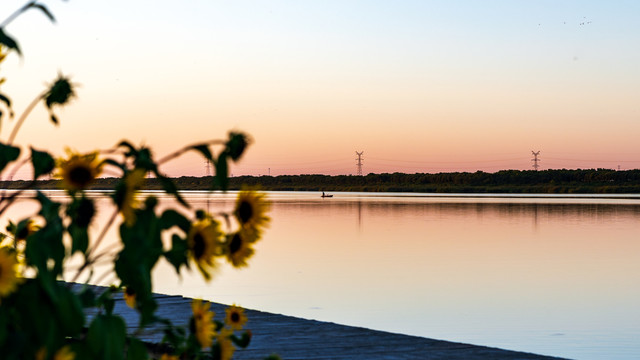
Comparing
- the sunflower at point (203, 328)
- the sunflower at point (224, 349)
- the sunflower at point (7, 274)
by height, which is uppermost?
the sunflower at point (7, 274)

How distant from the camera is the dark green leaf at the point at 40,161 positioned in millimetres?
1500

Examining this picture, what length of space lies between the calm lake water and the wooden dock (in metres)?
0.69

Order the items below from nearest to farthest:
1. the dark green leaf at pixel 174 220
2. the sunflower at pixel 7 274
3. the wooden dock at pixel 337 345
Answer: the sunflower at pixel 7 274
the dark green leaf at pixel 174 220
the wooden dock at pixel 337 345

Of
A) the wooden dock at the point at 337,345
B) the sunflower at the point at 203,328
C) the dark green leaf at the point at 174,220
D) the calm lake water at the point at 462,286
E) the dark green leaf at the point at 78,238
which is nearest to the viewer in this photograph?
the dark green leaf at the point at 78,238

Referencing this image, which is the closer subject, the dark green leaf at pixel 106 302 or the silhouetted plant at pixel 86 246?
the silhouetted plant at pixel 86 246

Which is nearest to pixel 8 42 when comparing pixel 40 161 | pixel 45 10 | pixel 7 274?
pixel 45 10

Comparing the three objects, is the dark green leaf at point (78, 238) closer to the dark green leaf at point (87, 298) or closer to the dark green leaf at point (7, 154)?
the dark green leaf at point (87, 298)

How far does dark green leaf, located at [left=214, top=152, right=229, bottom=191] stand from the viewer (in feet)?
4.53

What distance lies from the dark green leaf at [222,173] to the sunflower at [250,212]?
0.75 ft

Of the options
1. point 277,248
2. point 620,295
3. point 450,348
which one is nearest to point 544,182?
point 277,248

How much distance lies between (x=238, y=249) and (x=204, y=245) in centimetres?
11

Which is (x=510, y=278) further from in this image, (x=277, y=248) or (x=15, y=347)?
(x=15, y=347)

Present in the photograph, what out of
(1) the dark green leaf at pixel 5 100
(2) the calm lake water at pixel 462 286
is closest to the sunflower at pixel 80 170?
(1) the dark green leaf at pixel 5 100

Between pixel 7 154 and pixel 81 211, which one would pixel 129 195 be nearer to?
pixel 81 211
